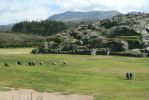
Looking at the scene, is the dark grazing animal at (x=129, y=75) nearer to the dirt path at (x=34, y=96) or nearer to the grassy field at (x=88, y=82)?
the grassy field at (x=88, y=82)

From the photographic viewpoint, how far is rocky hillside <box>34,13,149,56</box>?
104 metres

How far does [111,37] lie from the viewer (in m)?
117

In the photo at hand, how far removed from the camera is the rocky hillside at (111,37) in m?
104

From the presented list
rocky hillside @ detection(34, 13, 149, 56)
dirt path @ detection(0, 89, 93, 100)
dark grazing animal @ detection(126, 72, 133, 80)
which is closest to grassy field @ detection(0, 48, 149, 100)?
dark grazing animal @ detection(126, 72, 133, 80)

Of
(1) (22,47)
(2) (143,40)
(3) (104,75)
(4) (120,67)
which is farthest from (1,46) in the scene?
(3) (104,75)

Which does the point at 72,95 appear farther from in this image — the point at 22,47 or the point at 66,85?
the point at 22,47

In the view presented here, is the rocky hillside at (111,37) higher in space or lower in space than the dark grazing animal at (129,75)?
higher

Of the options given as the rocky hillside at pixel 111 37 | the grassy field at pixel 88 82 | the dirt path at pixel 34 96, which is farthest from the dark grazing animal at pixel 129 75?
the rocky hillside at pixel 111 37

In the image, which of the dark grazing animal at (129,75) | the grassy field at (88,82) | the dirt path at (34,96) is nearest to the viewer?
the dirt path at (34,96)

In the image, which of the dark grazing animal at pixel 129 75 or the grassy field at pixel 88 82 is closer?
the grassy field at pixel 88 82

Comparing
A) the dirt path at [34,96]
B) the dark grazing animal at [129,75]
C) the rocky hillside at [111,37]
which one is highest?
the rocky hillside at [111,37]

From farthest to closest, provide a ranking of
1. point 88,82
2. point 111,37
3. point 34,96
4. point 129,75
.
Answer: point 111,37 → point 129,75 → point 88,82 → point 34,96

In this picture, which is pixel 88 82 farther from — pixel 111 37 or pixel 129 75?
pixel 111 37

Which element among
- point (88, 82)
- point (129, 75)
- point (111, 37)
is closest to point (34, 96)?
point (88, 82)
